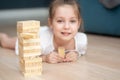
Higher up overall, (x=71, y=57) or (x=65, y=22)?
(x=65, y=22)

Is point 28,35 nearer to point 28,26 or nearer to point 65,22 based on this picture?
point 28,26

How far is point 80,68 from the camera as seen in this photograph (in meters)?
1.30

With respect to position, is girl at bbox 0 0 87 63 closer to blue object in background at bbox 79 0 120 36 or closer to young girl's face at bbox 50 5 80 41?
young girl's face at bbox 50 5 80 41

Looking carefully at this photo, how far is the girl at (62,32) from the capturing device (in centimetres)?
137

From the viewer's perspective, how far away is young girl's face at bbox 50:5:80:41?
1.36 m

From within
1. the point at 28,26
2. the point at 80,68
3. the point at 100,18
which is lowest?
the point at 80,68

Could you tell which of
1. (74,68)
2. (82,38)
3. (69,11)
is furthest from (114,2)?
(74,68)

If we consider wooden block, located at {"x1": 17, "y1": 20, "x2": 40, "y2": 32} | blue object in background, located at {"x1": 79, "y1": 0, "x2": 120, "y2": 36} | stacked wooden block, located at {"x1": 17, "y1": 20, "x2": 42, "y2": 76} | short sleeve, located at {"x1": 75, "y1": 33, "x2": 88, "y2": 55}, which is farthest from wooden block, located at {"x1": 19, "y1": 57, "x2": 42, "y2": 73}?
blue object in background, located at {"x1": 79, "y1": 0, "x2": 120, "y2": 36}

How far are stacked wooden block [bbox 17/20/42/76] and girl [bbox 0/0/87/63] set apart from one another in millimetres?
236

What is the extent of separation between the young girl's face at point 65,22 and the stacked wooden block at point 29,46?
9.3 inches

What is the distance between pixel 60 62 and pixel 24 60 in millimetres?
Answer: 317

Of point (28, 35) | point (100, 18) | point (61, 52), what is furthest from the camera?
point (100, 18)

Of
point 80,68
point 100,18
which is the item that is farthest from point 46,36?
point 100,18

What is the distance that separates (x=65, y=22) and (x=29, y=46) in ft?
0.94
